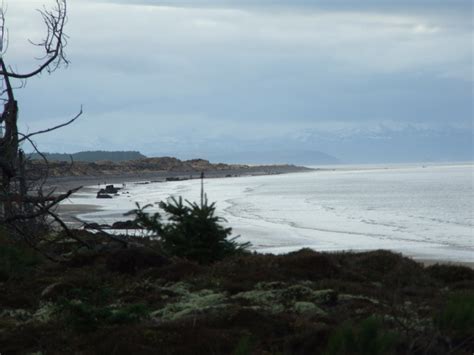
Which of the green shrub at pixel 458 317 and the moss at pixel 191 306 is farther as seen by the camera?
the moss at pixel 191 306

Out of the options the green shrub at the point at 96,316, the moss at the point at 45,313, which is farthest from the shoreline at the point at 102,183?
the green shrub at the point at 96,316

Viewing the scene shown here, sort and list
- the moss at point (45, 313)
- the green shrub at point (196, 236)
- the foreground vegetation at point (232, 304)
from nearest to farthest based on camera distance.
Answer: the foreground vegetation at point (232, 304), the moss at point (45, 313), the green shrub at point (196, 236)

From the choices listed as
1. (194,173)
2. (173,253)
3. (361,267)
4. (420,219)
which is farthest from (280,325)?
(194,173)

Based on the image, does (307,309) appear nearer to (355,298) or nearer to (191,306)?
(355,298)

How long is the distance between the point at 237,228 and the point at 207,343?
2973cm

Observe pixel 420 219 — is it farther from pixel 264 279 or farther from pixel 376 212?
pixel 264 279

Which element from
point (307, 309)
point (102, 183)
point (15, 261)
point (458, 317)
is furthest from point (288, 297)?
point (102, 183)

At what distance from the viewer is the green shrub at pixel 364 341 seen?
253 inches

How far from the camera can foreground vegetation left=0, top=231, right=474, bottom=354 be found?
773 centimetres

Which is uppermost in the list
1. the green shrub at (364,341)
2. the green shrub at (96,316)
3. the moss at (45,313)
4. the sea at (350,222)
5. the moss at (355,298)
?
the green shrub at (364,341)

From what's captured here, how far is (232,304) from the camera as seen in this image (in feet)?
34.8

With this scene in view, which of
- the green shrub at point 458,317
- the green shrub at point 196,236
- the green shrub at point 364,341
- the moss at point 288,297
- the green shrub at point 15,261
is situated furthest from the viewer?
the green shrub at point 196,236

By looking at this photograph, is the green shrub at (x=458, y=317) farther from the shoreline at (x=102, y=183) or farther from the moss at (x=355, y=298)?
the shoreline at (x=102, y=183)

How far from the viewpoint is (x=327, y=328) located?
8828 millimetres
